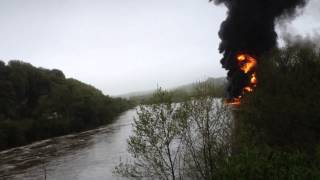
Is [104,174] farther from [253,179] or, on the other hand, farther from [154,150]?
[253,179]

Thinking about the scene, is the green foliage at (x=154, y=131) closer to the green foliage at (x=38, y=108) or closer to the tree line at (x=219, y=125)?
the tree line at (x=219, y=125)

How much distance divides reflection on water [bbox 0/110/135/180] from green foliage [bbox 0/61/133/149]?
14217 mm

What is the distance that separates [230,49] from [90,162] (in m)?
20.4

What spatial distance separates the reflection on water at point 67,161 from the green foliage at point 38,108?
14.2 meters

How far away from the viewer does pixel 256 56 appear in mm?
36094

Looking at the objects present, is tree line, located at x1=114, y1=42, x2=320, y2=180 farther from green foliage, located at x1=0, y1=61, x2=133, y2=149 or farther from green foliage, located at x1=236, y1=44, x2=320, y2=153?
green foliage, located at x1=0, y1=61, x2=133, y2=149

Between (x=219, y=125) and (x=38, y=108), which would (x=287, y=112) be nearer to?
(x=219, y=125)

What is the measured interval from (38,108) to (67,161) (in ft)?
160

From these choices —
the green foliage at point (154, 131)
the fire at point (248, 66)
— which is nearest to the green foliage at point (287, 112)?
the fire at point (248, 66)

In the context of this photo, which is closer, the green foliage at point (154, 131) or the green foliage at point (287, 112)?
the green foliage at point (287, 112)

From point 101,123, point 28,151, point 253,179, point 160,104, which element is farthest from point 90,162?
point 101,123

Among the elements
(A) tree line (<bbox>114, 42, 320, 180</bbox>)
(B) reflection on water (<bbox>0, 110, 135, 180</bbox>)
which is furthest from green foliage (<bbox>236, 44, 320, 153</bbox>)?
(B) reflection on water (<bbox>0, 110, 135, 180</bbox>)

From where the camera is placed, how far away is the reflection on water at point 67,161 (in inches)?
1535

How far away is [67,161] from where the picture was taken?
47.0m
